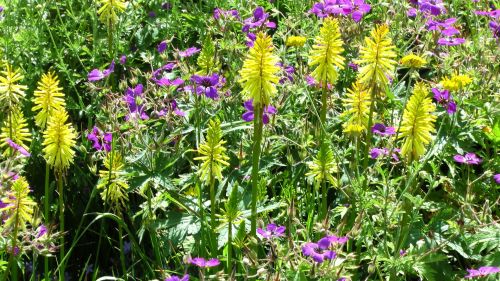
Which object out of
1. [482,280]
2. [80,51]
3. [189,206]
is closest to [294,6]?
[80,51]

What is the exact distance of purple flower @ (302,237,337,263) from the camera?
2324 millimetres

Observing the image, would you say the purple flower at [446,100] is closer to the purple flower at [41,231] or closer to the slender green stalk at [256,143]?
the slender green stalk at [256,143]

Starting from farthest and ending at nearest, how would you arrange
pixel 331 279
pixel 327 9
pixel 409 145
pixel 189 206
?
pixel 327 9
pixel 189 206
pixel 409 145
pixel 331 279

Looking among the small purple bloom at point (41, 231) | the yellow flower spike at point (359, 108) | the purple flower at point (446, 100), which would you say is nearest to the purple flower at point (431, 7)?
the purple flower at point (446, 100)

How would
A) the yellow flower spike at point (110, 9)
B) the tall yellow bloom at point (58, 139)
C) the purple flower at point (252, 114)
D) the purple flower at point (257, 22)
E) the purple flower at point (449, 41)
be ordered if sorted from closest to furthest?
1. the tall yellow bloom at point (58, 139)
2. the purple flower at point (252, 114)
3. the purple flower at point (449, 41)
4. the purple flower at point (257, 22)
5. the yellow flower spike at point (110, 9)

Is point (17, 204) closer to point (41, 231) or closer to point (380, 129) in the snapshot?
point (41, 231)

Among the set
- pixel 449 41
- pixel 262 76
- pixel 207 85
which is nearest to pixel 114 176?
pixel 207 85

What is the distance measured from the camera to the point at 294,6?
163 inches

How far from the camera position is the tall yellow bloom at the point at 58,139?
2.64m

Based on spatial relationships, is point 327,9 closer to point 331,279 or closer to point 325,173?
point 325,173

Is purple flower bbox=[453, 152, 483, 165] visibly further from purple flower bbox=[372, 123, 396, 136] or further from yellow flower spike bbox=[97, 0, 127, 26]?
yellow flower spike bbox=[97, 0, 127, 26]

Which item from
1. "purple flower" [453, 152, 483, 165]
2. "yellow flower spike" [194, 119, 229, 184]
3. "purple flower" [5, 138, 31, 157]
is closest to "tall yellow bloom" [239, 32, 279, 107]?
"yellow flower spike" [194, 119, 229, 184]

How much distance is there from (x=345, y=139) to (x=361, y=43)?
0.48 metres

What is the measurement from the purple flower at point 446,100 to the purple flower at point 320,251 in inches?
34.7
